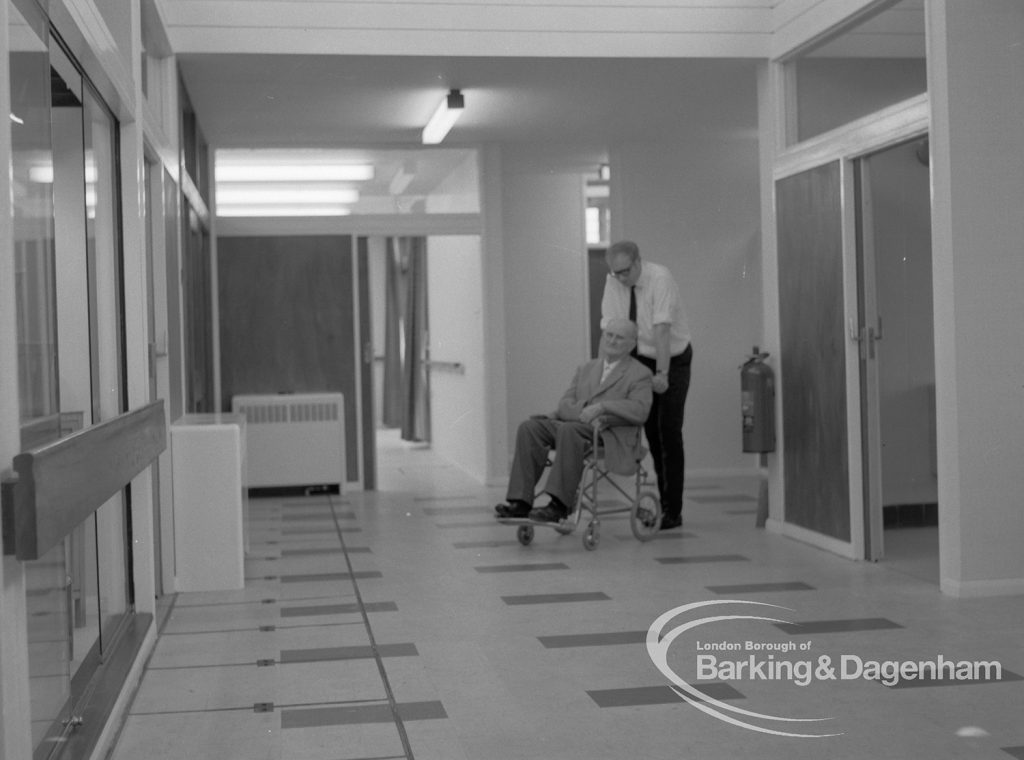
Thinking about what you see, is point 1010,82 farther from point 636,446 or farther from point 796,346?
point 636,446

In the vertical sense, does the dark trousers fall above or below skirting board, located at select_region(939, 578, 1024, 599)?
above

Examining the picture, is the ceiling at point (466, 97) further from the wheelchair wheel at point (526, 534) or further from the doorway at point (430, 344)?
the wheelchair wheel at point (526, 534)

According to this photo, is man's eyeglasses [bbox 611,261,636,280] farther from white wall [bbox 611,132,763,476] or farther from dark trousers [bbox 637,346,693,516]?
white wall [bbox 611,132,763,476]

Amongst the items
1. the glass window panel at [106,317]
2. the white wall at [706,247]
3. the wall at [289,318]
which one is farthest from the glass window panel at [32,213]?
the white wall at [706,247]

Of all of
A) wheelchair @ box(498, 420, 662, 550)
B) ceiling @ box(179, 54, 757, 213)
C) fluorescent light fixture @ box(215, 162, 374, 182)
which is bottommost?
wheelchair @ box(498, 420, 662, 550)

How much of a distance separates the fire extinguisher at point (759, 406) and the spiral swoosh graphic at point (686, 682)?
181cm

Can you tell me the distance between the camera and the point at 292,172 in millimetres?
8906

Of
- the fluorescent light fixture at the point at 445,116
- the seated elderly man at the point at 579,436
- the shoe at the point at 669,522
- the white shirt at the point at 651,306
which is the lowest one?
the shoe at the point at 669,522

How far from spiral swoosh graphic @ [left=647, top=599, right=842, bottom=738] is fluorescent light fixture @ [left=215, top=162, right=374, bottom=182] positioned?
202 inches

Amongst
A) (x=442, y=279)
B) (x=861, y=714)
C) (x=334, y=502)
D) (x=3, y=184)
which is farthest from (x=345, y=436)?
(x=3, y=184)

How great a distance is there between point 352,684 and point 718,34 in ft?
13.3

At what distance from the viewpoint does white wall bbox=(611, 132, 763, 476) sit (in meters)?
9.12

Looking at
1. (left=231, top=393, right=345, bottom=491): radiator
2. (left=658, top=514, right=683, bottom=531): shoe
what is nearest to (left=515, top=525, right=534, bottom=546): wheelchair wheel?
(left=658, top=514, right=683, bottom=531): shoe

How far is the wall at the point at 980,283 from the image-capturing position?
185 inches
